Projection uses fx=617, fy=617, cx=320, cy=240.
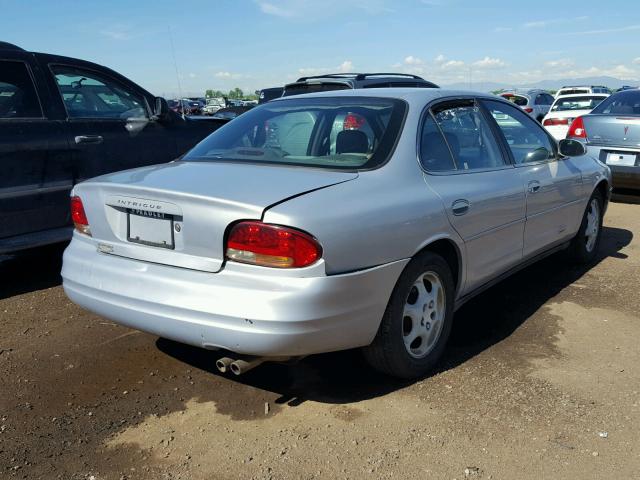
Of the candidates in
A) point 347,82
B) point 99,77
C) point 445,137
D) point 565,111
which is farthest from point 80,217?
point 565,111

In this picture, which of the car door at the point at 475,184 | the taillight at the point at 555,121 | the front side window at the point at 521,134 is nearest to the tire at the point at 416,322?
the car door at the point at 475,184

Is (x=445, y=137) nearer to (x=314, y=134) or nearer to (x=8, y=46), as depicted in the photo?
(x=314, y=134)

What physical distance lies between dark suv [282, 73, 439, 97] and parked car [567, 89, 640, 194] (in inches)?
86.8

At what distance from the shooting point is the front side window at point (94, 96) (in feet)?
17.4

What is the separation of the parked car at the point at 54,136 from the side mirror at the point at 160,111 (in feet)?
0.32

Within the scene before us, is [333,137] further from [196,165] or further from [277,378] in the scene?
[277,378]

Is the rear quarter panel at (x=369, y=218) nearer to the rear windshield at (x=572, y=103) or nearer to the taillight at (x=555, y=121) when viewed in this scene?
the taillight at (x=555, y=121)

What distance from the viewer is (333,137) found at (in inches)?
140

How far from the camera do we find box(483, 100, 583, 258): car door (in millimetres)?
4289

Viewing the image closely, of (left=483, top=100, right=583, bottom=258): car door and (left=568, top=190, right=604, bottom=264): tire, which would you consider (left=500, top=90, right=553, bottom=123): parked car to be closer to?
(left=568, top=190, right=604, bottom=264): tire

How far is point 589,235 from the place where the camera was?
5496mm

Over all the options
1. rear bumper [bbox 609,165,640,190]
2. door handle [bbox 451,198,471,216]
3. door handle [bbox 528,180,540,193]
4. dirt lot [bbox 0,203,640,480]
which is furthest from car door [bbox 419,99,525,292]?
rear bumper [bbox 609,165,640,190]

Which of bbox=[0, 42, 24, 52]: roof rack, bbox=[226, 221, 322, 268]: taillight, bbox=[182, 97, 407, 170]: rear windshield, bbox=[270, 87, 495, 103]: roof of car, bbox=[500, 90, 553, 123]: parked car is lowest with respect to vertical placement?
bbox=[500, 90, 553, 123]: parked car

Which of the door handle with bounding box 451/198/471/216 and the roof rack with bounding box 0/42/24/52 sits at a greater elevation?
the roof rack with bounding box 0/42/24/52
